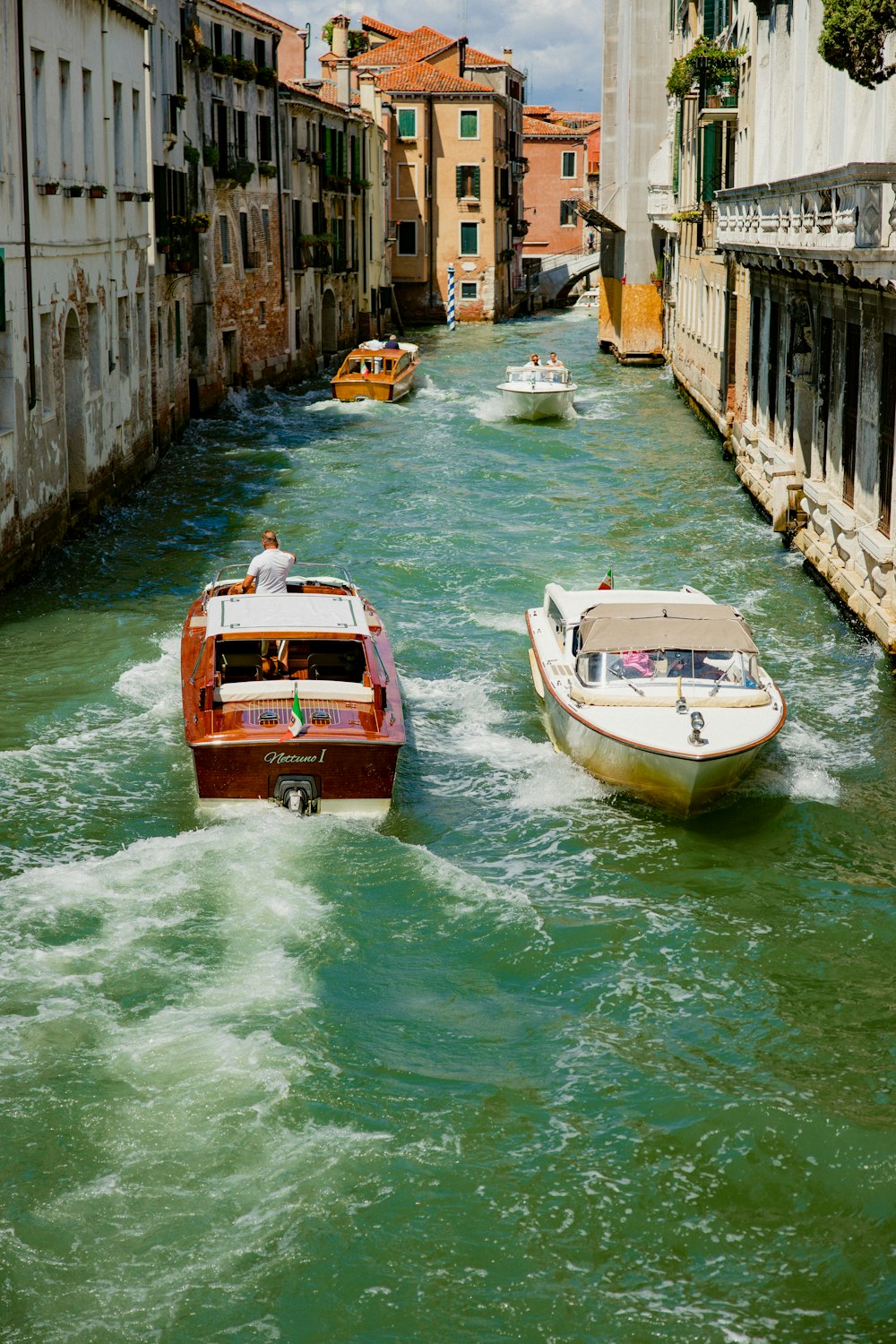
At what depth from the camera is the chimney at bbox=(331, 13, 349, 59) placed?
5528cm

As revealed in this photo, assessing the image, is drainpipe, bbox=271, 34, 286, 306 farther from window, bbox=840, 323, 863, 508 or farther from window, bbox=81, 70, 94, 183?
window, bbox=840, 323, 863, 508

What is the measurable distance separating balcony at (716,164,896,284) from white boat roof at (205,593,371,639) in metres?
5.09

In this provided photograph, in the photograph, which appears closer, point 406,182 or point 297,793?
point 297,793

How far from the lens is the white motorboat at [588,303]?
69812mm

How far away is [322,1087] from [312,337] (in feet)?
120

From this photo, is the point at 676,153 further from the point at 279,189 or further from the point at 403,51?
the point at 403,51

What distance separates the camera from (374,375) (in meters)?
35.5

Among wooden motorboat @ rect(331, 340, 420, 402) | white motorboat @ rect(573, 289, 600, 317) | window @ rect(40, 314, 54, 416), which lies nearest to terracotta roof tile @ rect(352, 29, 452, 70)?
white motorboat @ rect(573, 289, 600, 317)

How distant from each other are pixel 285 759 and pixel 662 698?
8.81 ft

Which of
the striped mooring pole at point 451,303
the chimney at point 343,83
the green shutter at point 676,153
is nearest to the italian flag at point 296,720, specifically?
the green shutter at point 676,153

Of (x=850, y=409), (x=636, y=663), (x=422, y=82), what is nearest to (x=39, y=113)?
(x=850, y=409)

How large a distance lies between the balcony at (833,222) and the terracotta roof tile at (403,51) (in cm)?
4652

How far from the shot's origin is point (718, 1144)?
7.45 meters

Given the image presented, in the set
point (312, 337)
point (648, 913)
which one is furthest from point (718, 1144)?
point (312, 337)
